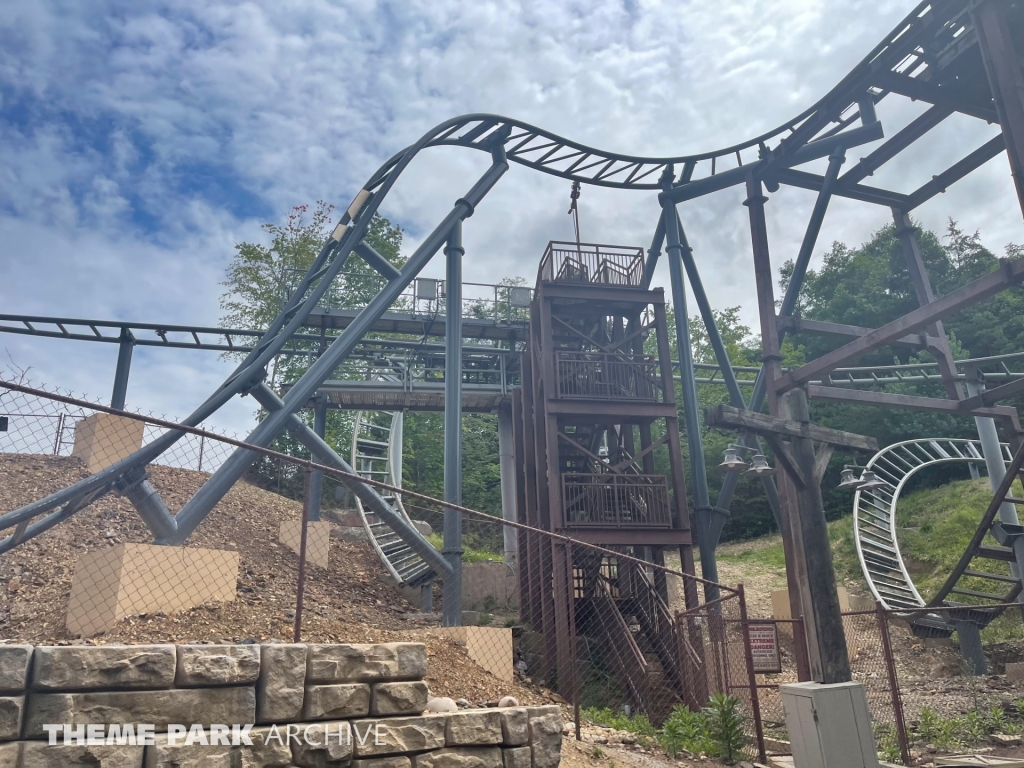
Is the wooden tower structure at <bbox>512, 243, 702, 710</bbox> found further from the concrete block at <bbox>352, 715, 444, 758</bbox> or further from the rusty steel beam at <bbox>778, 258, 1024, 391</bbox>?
the concrete block at <bbox>352, 715, 444, 758</bbox>

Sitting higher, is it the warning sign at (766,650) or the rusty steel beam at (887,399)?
the rusty steel beam at (887,399)

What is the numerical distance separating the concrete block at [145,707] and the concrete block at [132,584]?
16.3 ft

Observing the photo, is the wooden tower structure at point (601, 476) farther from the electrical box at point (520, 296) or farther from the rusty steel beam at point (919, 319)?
the rusty steel beam at point (919, 319)

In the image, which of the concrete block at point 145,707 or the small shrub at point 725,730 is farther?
the small shrub at point 725,730

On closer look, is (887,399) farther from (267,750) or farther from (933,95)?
(267,750)

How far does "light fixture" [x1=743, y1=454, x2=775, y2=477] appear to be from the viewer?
7.86m

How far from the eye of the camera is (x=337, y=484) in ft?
85.2

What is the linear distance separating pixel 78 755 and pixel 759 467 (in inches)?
257

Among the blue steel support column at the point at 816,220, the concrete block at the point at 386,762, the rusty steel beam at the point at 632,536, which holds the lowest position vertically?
the concrete block at the point at 386,762

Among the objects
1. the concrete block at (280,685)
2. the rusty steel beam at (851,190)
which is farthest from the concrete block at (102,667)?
the rusty steel beam at (851,190)

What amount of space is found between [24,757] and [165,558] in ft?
17.7

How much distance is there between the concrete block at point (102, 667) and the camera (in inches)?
136

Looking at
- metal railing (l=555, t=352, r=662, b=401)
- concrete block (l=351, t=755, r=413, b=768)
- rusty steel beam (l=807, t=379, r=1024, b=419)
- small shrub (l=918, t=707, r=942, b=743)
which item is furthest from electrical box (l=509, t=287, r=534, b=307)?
concrete block (l=351, t=755, r=413, b=768)

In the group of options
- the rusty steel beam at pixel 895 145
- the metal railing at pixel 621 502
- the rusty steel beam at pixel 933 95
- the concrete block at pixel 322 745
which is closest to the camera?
the concrete block at pixel 322 745
